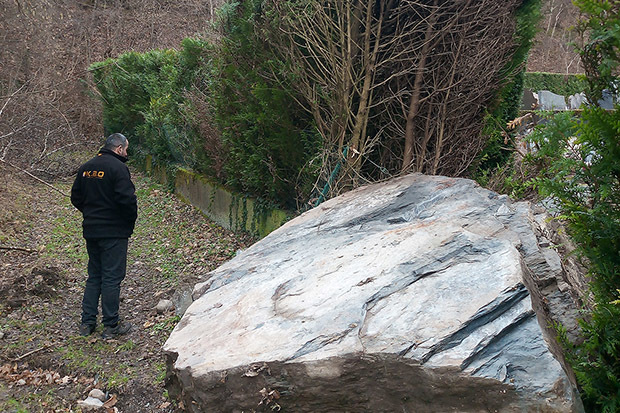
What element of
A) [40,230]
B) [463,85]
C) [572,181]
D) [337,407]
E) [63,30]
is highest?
[63,30]

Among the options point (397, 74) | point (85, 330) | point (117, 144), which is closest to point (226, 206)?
point (117, 144)

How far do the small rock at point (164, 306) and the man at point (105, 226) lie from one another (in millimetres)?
538

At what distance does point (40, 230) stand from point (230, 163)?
3.87 meters

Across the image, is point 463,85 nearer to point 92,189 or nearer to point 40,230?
point 92,189

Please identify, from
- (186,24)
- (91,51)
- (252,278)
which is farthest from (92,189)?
(186,24)

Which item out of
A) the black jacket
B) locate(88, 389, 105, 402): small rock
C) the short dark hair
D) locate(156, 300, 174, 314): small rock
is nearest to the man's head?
the short dark hair

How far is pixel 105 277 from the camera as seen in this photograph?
5793mm

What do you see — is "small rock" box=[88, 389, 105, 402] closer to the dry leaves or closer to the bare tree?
the dry leaves

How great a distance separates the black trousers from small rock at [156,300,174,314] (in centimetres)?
60

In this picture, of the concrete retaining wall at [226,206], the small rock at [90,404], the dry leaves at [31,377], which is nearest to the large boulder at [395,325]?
the small rock at [90,404]

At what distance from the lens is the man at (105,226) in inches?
226

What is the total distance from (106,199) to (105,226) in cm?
28

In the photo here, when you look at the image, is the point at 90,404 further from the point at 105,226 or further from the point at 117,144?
the point at 117,144

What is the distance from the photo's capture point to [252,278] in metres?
4.51
